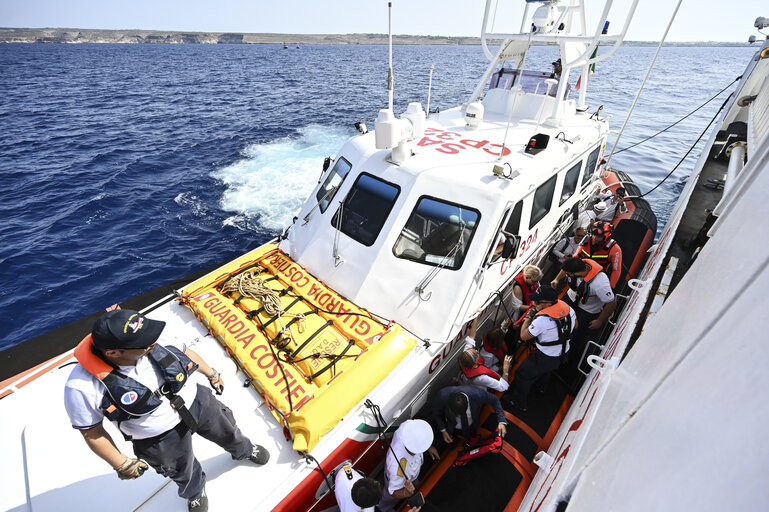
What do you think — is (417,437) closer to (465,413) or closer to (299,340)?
(465,413)

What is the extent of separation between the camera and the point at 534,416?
3.92 metres

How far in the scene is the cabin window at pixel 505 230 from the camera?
388cm

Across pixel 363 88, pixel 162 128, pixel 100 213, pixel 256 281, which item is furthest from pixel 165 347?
pixel 363 88

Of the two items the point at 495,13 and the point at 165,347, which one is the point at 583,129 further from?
the point at 165,347

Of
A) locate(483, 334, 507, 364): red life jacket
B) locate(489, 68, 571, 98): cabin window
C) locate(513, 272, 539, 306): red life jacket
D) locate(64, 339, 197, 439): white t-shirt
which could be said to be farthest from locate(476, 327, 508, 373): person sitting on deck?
locate(489, 68, 571, 98): cabin window

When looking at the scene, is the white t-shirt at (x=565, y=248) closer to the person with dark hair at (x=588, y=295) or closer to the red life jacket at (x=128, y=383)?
the person with dark hair at (x=588, y=295)

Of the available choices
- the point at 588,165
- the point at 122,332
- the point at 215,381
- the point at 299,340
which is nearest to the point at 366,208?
the point at 299,340

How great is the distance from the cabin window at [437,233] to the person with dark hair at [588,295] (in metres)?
1.45

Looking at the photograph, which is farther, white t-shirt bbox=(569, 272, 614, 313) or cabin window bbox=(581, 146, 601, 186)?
cabin window bbox=(581, 146, 601, 186)

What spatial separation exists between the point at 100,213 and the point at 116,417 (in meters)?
11.8

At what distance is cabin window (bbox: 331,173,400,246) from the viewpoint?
4203mm

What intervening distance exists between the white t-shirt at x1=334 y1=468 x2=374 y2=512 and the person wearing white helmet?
1.06 ft

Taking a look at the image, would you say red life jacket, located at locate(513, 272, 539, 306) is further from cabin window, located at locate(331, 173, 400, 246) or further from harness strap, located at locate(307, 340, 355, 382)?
harness strap, located at locate(307, 340, 355, 382)

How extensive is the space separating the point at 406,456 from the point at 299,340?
1.43 m
